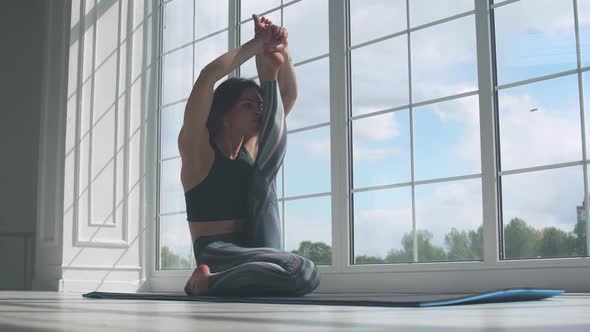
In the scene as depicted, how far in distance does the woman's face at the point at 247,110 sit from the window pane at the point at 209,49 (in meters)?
1.67

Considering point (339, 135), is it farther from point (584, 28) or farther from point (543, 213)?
point (584, 28)

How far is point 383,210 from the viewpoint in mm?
3475

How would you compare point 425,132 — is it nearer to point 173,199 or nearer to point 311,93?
point 311,93

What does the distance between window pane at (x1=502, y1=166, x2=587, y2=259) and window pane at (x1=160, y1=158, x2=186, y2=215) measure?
7.42 feet

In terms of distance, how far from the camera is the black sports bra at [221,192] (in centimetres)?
285

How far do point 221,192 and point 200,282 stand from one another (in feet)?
1.22

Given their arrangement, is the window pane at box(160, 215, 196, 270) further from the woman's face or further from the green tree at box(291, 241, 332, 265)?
the woman's face

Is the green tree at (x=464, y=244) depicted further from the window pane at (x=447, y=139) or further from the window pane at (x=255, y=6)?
the window pane at (x=255, y=6)

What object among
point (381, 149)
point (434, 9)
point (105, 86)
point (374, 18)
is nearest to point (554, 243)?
point (381, 149)

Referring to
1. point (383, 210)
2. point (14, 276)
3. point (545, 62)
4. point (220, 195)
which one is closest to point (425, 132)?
point (383, 210)

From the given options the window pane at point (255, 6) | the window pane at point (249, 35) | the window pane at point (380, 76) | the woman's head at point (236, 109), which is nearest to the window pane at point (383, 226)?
the window pane at point (380, 76)

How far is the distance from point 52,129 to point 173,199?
0.83 meters

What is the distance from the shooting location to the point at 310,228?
151 inches

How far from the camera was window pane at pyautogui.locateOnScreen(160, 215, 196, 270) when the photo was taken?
4.64 meters
